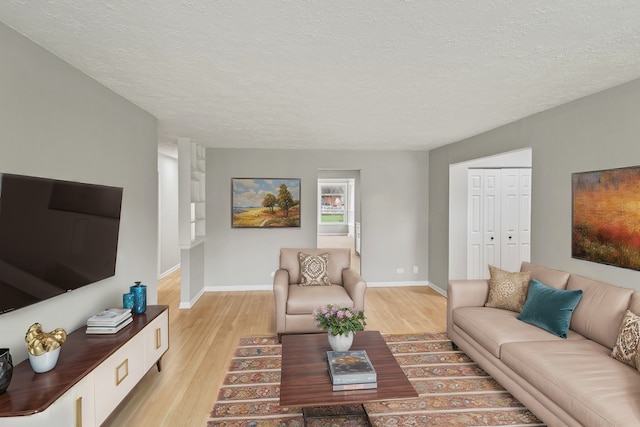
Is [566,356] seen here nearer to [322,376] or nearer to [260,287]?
[322,376]

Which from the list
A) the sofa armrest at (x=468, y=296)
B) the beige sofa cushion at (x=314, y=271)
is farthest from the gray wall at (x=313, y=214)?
the sofa armrest at (x=468, y=296)

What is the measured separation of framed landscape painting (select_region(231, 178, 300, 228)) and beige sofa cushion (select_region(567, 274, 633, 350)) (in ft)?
13.4

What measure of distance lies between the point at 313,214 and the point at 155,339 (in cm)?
349

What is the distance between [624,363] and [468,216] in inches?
132

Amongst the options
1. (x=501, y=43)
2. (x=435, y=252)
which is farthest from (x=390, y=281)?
(x=501, y=43)

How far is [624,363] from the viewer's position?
214 cm

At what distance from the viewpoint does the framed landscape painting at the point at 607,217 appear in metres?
2.52

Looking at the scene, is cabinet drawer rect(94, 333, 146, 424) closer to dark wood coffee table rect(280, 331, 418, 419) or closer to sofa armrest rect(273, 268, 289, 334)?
dark wood coffee table rect(280, 331, 418, 419)

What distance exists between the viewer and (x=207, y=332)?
389 cm

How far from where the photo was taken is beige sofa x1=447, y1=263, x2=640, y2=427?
1812mm

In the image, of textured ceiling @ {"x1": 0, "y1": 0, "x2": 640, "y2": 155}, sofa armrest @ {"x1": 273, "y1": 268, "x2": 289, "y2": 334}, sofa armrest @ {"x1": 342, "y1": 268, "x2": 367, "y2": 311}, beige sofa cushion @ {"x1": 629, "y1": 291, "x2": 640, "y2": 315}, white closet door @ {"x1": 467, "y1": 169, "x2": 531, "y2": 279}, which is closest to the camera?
textured ceiling @ {"x1": 0, "y1": 0, "x2": 640, "y2": 155}

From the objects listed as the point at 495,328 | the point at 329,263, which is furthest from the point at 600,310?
the point at 329,263

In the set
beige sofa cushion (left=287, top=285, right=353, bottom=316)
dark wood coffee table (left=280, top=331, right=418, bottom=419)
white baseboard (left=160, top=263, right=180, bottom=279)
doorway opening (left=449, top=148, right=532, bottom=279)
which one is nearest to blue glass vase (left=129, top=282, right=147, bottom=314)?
dark wood coffee table (left=280, top=331, right=418, bottom=419)

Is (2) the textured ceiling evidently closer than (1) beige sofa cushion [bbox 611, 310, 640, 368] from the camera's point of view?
Yes
